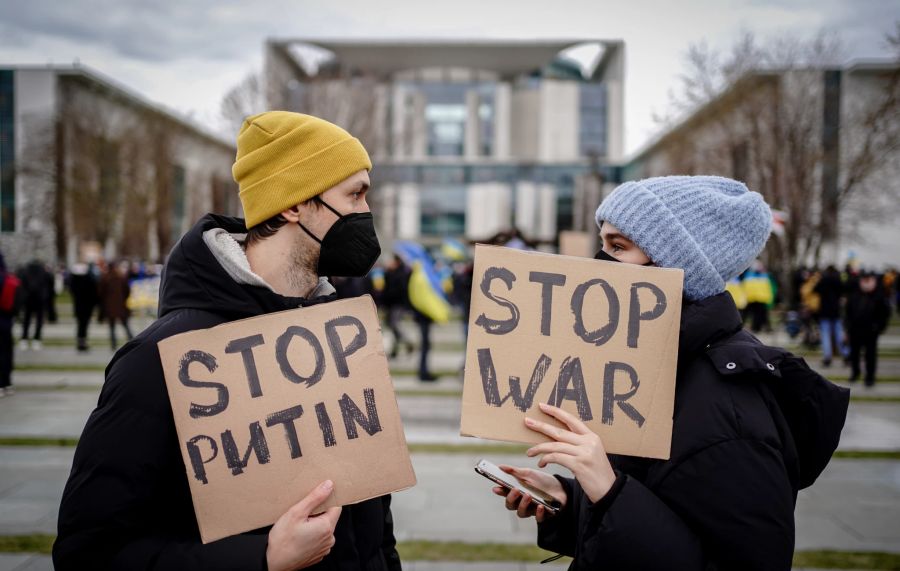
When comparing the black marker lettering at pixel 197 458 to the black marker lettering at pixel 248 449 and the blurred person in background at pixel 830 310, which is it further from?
the blurred person in background at pixel 830 310

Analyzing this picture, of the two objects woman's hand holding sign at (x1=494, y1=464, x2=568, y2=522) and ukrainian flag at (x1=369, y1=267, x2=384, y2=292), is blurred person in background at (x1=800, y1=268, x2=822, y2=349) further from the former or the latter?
woman's hand holding sign at (x1=494, y1=464, x2=568, y2=522)

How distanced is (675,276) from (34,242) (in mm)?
45998

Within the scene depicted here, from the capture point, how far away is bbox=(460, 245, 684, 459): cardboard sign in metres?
1.65

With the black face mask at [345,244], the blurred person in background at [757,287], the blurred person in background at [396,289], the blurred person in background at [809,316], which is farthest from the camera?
the blurred person in background at [757,287]

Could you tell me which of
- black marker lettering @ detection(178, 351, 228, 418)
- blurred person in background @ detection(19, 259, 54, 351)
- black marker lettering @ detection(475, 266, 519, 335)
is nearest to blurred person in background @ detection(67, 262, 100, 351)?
blurred person in background @ detection(19, 259, 54, 351)

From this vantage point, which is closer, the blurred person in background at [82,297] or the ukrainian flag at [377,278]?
the blurred person in background at [82,297]

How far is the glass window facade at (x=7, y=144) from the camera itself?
45.4 metres

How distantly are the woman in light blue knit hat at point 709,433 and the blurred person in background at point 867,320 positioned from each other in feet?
36.2

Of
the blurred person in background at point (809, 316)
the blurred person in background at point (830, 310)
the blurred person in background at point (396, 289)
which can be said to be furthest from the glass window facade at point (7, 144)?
the blurred person in background at point (830, 310)

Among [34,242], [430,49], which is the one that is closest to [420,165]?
[430,49]

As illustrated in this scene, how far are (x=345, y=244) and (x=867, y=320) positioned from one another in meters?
11.8

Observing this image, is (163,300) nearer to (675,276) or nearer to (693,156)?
(675,276)

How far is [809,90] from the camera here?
2334 centimetres

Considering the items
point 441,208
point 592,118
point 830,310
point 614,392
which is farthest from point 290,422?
point 592,118
